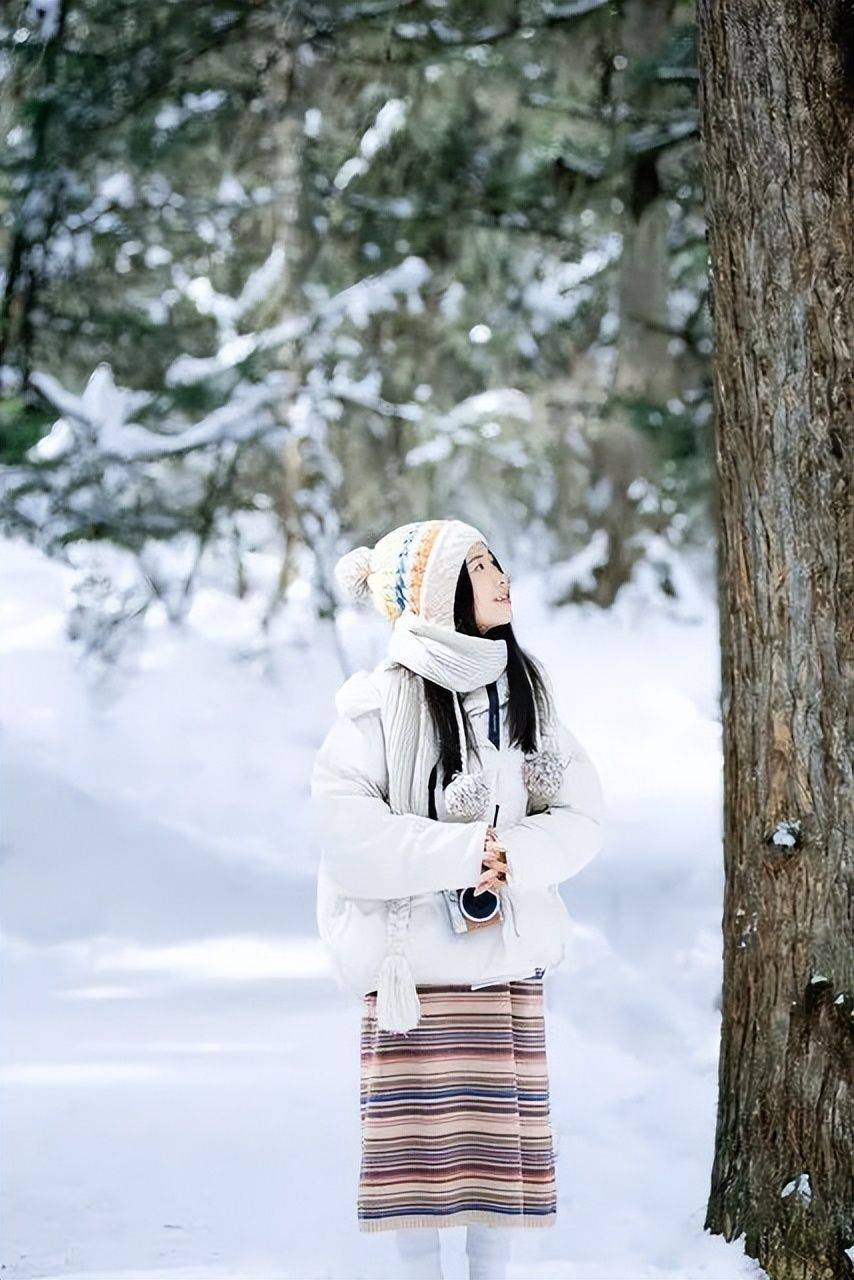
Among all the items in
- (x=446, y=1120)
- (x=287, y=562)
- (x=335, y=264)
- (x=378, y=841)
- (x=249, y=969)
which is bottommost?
(x=446, y=1120)

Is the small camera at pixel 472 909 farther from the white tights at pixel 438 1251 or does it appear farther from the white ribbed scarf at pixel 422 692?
the white tights at pixel 438 1251

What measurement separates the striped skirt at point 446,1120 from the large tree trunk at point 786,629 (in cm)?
81

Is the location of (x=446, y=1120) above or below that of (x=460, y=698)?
below

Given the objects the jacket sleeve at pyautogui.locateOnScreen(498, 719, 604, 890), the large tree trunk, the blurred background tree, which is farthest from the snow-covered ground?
the jacket sleeve at pyautogui.locateOnScreen(498, 719, 604, 890)

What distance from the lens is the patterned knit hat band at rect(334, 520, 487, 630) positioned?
332cm

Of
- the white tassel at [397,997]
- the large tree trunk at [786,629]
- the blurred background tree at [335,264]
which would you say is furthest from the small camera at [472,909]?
the blurred background tree at [335,264]

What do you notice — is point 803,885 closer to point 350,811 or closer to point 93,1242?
point 350,811

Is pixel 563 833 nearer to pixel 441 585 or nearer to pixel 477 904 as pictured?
pixel 477 904

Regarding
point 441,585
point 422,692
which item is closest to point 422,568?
point 441,585

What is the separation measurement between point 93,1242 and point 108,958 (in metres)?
3.68

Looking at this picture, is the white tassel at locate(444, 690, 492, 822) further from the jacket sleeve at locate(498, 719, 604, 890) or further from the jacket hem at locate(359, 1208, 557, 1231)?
the jacket hem at locate(359, 1208, 557, 1231)

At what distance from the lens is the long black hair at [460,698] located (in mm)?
3295

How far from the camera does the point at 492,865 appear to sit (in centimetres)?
319

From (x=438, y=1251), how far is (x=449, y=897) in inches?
28.7
